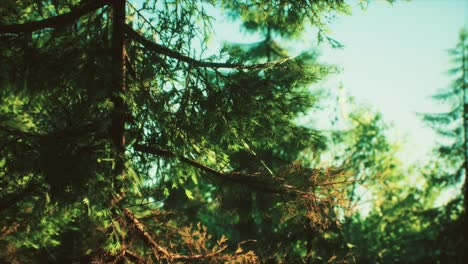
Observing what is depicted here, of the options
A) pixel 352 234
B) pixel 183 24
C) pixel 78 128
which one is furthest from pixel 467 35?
pixel 78 128

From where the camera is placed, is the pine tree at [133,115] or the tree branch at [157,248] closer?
the pine tree at [133,115]

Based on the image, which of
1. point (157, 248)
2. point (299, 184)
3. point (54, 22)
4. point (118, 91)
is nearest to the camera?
point (54, 22)

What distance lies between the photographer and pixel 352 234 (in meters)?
17.6

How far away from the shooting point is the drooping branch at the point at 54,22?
3357 millimetres

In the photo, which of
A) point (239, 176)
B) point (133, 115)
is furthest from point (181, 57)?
point (239, 176)

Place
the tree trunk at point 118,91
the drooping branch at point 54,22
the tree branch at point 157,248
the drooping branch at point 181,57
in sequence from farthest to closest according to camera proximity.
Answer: the tree branch at point 157,248 → the drooping branch at point 181,57 → the tree trunk at point 118,91 → the drooping branch at point 54,22

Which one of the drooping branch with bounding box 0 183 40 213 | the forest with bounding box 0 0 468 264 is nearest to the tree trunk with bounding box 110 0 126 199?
the forest with bounding box 0 0 468 264

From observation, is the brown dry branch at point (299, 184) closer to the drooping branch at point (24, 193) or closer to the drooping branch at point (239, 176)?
the drooping branch at point (239, 176)

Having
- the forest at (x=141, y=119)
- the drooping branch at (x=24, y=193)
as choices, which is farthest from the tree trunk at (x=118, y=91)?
the drooping branch at (x=24, y=193)

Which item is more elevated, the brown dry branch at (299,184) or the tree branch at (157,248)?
the brown dry branch at (299,184)

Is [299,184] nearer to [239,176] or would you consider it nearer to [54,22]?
[239,176]

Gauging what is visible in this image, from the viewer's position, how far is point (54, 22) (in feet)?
11.6

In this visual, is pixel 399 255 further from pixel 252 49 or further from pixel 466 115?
pixel 252 49

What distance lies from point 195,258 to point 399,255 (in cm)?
1703
